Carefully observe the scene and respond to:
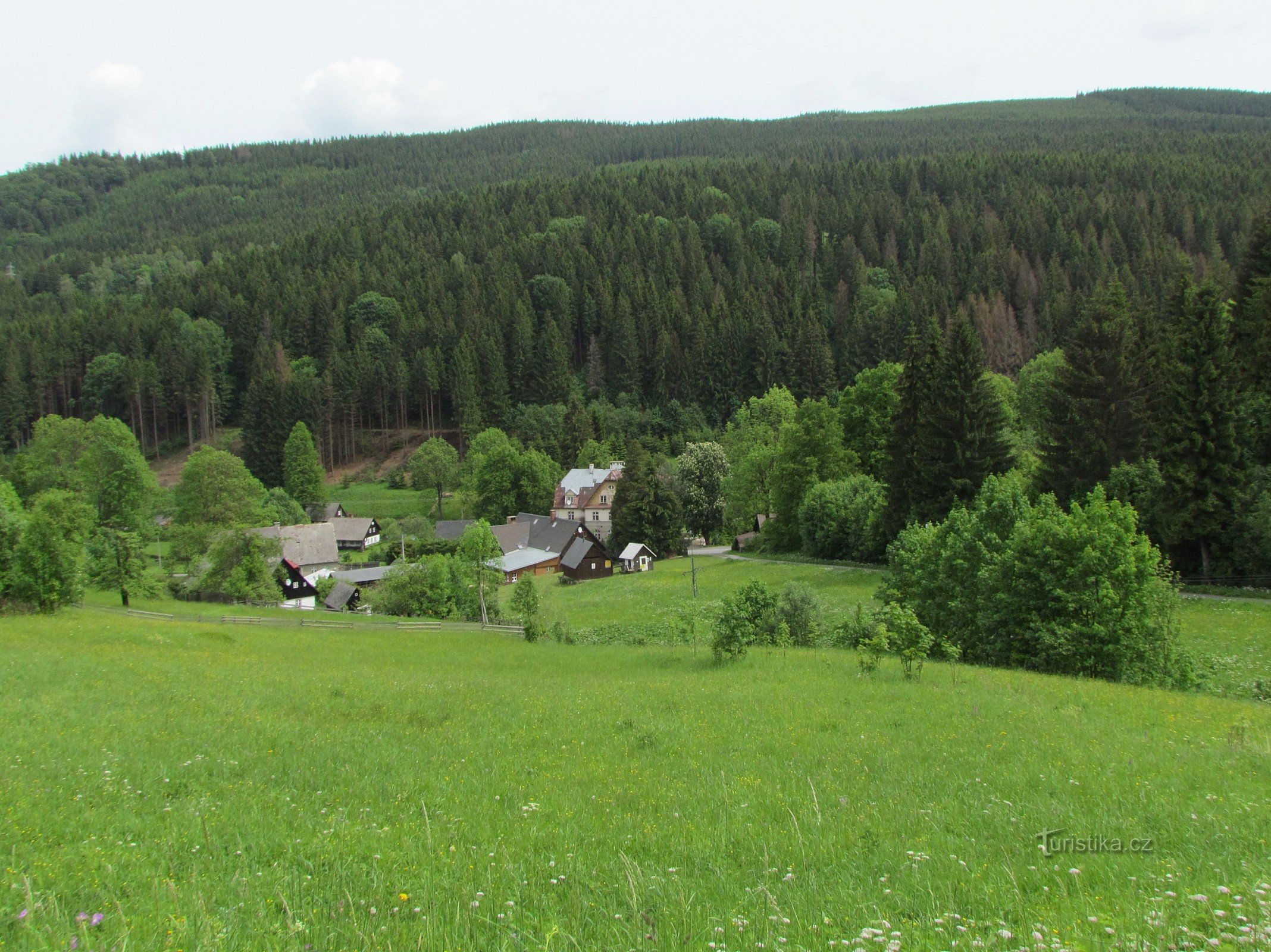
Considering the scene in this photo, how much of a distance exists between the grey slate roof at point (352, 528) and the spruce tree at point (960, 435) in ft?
197

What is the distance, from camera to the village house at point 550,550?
246ft

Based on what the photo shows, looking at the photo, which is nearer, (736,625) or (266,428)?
(736,625)

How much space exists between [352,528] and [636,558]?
1299 inches

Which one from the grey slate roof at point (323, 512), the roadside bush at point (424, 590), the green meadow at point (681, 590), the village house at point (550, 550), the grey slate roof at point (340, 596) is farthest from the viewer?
the grey slate roof at point (323, 512)

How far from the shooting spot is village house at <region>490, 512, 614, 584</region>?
7494cm

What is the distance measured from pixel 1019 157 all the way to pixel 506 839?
177 m

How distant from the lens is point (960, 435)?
145 ft

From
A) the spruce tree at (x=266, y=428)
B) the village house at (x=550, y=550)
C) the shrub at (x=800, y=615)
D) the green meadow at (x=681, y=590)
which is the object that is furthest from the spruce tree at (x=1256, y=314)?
the spruce tree at (x=266, y=428)

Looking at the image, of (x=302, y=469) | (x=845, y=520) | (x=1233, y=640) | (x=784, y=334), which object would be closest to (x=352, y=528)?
(x=302, y=469)

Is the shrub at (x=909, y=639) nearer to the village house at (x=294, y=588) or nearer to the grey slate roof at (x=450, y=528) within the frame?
the village house at (x=294, y=588)

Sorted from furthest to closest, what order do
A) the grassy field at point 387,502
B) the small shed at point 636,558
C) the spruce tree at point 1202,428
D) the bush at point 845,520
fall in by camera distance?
1. the grassy field at point 387,502
2. the small shed at point 636,558
3. the bush at point 845,520
4. the spruce tree at point 1202,428

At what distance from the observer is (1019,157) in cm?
15338

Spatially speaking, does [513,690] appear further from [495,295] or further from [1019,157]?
[1019,157]

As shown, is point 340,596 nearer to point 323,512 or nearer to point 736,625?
point 323,512
